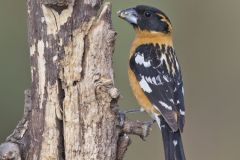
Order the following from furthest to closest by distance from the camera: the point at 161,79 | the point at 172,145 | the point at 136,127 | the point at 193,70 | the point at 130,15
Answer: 1. the point at 193,70
2. the point at 130,15
3. the point at 161,79
4. the point at 172,145
5. the point at 136,127

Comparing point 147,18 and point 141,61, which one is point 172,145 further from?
point 147,18

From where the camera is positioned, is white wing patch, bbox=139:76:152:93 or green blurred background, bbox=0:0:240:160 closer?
white wing patch, bbox=139:76:152:93

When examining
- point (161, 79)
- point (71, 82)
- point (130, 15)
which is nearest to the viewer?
point (71, 82)

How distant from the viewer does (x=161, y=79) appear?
7.88m

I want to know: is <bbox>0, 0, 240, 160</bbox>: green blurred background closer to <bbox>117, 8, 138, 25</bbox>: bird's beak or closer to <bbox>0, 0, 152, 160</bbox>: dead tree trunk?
<bbox>117, 8, 138, 25</bbox>: bird's beak

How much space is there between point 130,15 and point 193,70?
3.82 meters

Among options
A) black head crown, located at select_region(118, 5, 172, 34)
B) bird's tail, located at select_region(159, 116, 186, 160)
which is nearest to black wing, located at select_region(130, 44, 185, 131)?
bird's tail, located at select_region(159, 116, 186, 160)

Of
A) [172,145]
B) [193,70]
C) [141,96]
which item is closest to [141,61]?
[141,96]

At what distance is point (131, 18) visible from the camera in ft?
27.0

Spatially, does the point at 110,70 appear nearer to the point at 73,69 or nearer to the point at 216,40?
the point at 73,69

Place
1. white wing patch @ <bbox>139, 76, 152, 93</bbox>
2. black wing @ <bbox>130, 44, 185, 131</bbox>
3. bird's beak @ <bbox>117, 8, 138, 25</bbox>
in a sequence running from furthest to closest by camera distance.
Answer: bird's beak @ <bbox>117, 8, 138, 25</bbox>
white wing patch @ <bbox>139, 76, 152, 93</bbox>
black wing @ <bbox>130, 44, 185, 131</bbox>

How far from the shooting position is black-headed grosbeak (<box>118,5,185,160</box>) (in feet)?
24.5

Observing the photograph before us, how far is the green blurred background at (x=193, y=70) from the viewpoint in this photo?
10.9 m

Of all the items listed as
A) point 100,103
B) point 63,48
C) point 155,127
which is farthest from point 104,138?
point 155,127
